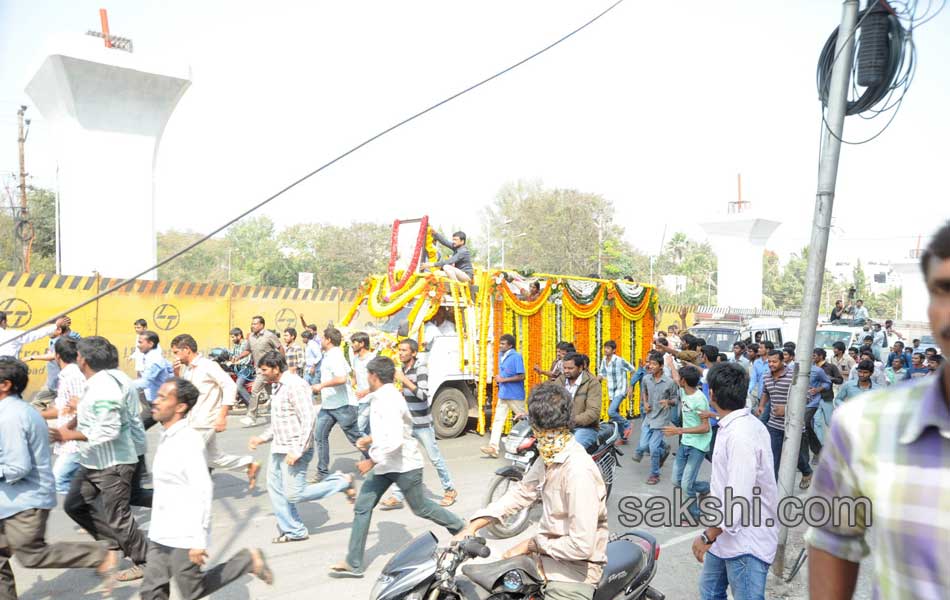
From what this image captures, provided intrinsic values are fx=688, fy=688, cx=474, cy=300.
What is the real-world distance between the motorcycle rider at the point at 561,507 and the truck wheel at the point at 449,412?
7375 mm

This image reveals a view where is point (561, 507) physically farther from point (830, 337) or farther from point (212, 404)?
point (830, 337)

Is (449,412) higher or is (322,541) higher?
(449,412)

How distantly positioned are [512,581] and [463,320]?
7912mm

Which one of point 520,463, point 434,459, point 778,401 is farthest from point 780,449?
point 434,459

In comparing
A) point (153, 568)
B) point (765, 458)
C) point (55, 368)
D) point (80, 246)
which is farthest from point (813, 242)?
point (80, 246)

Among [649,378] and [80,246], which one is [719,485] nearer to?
[649,378]

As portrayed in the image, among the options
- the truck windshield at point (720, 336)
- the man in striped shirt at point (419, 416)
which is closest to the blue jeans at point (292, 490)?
the man in striped shirt at point (419, 416)

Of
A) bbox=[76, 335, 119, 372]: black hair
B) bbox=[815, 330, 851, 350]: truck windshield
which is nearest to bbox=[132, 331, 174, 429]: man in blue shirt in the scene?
bbox=[76, 335, 119, 372]: black hair

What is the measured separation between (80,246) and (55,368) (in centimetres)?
1309

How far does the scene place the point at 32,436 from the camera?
4.27 metres

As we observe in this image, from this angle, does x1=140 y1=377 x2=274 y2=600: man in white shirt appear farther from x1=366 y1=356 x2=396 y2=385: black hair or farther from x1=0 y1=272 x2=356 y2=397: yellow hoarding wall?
x1=0 y1=272 x2=356 y2=397: yellow hoarding wall

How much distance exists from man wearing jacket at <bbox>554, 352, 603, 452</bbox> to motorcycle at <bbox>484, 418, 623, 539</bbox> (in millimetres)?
120

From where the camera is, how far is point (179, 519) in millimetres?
3906

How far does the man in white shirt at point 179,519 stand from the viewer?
153 inches
